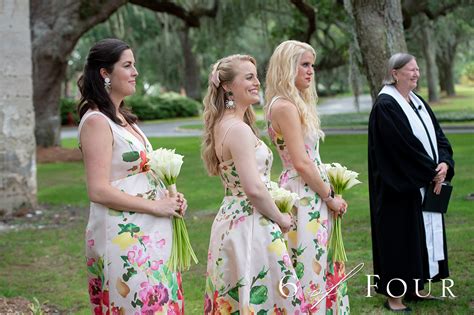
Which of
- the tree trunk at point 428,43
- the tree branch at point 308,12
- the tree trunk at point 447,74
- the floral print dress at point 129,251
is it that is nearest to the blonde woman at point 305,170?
the floral print dress at point 129,251

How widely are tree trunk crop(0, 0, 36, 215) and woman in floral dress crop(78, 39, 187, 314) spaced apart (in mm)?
6881

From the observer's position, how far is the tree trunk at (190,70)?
41.0 meters

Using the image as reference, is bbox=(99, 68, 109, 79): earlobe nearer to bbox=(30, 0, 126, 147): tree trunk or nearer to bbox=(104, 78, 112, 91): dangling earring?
bbox=(104, 78, 112, 91): dangling earring

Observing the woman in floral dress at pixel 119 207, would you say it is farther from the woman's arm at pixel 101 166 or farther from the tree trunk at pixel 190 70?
the tree trunk at pixel 190 70

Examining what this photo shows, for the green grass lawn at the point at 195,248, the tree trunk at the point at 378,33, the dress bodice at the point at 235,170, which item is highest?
the tree trunk at the point at 378,33

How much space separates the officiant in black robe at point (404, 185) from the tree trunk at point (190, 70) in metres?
34.0

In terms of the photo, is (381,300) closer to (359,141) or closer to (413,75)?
(413,75)

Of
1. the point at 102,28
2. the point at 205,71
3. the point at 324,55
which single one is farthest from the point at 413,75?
the point at 205,71

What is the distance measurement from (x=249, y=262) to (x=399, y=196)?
1919mm

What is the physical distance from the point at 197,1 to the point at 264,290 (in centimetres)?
2081

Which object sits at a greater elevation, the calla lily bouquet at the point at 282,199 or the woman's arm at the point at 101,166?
the woman's arm at the point at 101,166

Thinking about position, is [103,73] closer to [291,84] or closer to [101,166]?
[101,166]

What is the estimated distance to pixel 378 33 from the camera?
29.9 ft

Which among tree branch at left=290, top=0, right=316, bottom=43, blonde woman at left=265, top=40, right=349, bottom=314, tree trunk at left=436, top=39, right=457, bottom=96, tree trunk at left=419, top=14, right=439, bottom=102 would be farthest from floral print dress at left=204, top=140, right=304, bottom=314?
tree trunk at left=436, top=39, right=457, bottom=96
